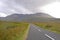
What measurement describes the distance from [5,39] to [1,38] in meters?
0.35

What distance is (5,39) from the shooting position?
13.5 meters

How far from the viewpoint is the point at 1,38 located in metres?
13.6
